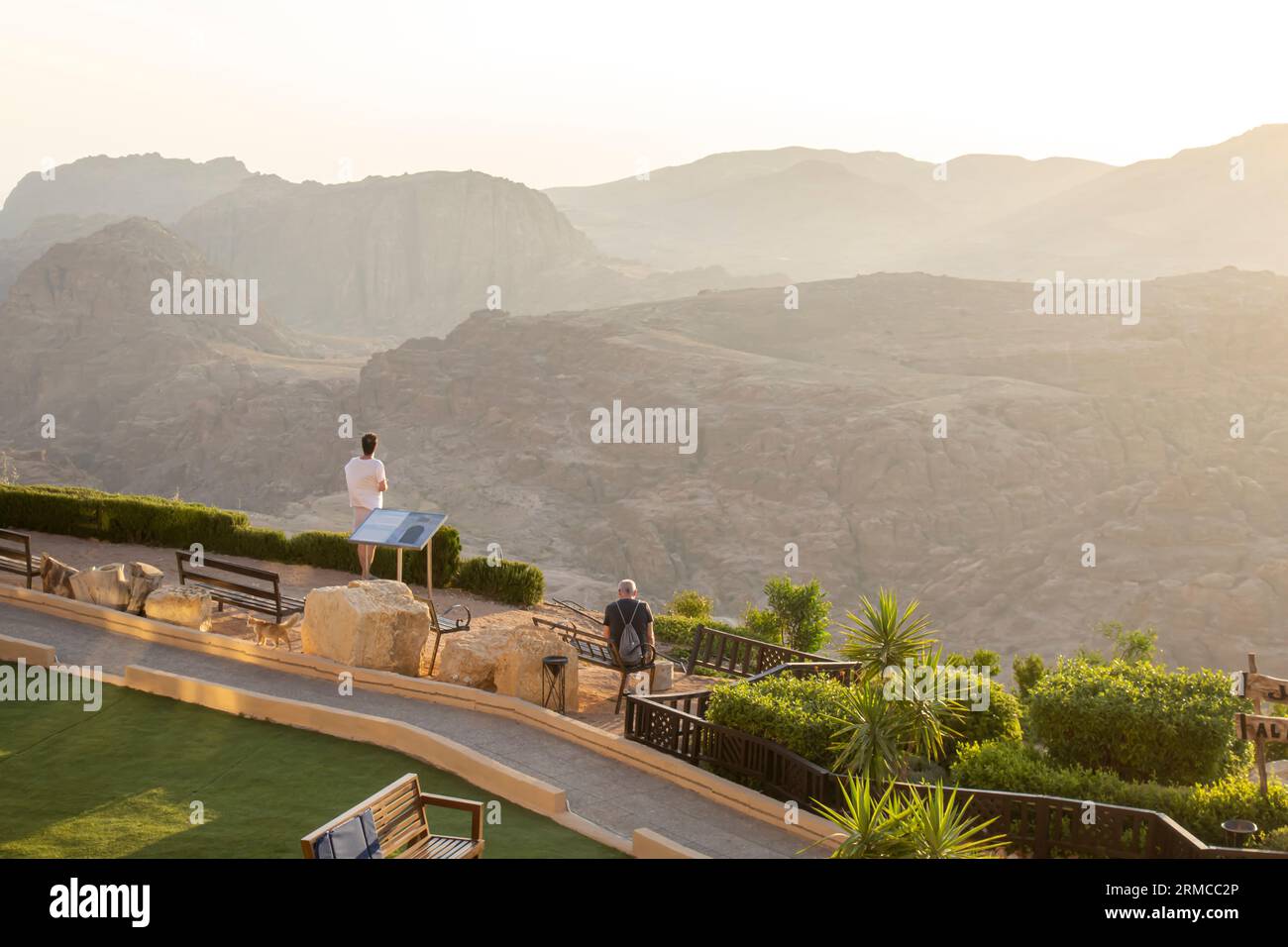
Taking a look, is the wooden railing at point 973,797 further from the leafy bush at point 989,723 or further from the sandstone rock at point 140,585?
the sandstone rock at point 140,585

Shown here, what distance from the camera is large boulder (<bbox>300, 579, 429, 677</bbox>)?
13.5m

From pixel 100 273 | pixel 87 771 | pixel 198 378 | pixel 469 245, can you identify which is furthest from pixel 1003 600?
pixel 469 245

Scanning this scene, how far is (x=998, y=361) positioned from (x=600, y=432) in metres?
37.1

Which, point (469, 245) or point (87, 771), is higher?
point (469, 245)

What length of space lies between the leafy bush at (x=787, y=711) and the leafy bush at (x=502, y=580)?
29.4 feet

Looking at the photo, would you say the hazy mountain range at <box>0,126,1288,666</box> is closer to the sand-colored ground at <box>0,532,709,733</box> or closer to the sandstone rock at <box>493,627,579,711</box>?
the sand-colored ground at <box>0,532,709,733</box>

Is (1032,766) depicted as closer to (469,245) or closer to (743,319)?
(743,319)

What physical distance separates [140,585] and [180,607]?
932mm

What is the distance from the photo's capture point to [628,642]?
1332cm

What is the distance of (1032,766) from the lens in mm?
11305

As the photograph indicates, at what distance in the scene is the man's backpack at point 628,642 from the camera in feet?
43.7

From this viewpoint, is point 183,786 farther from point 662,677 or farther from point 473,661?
point 662,677

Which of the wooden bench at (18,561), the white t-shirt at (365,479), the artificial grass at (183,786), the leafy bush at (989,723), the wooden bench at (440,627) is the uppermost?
the white t-shirt at (365,479)

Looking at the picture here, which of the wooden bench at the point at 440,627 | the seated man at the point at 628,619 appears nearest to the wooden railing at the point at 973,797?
the seated man at the point at 628,619
